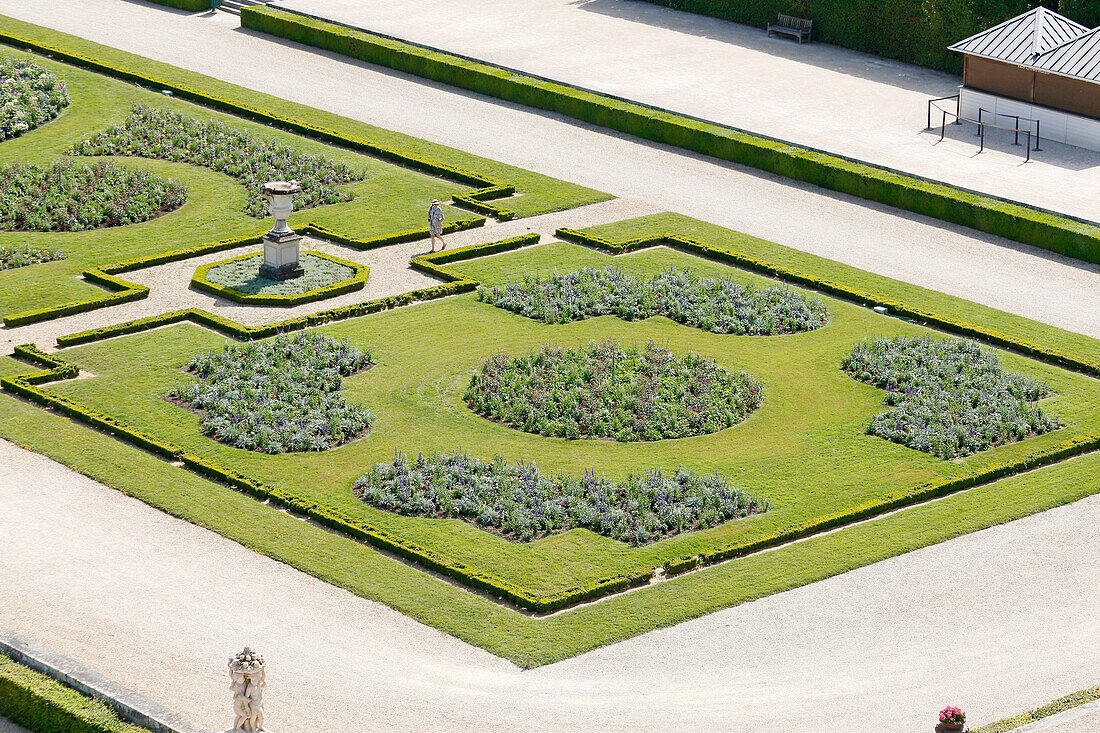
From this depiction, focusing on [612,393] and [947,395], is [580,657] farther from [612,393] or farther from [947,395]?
[947,395]

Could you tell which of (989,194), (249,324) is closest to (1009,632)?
(249,324)

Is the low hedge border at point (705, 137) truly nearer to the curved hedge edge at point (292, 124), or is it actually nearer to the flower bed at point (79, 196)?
the curved hedge edge at point (292, 124)

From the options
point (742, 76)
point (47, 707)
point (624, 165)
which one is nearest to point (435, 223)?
point (624, 165)

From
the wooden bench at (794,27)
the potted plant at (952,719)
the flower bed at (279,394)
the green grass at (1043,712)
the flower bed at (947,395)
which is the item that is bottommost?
the flower bed at (947,395)

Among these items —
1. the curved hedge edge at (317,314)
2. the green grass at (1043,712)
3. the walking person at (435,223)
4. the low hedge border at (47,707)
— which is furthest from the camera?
the walking person at (435,223)

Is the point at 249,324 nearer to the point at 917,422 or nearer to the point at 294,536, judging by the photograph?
the point at 294,536

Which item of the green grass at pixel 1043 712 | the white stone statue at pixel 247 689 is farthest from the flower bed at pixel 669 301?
the white stone statue at pixel 247 689
